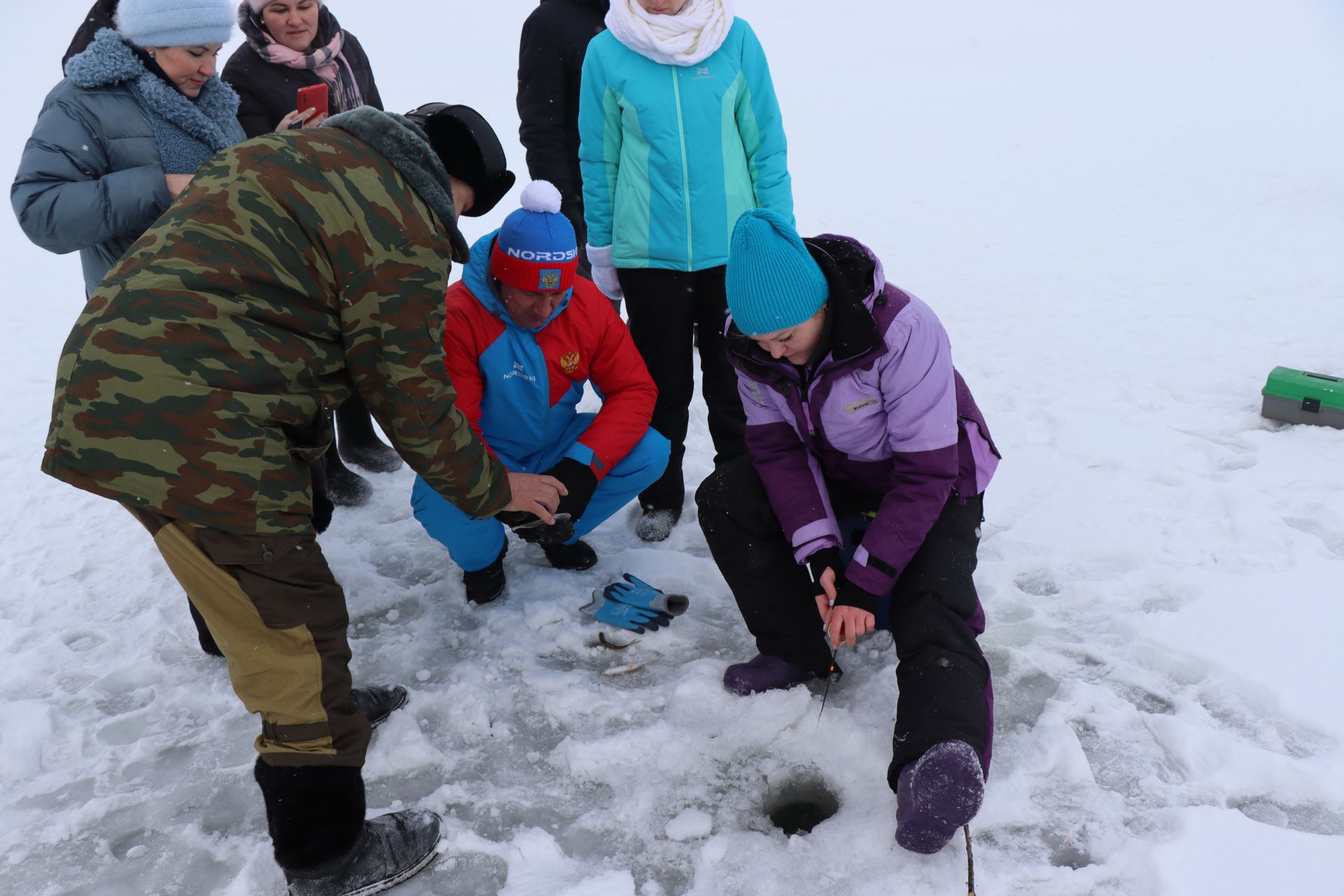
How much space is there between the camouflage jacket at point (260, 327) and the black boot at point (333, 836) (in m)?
0.51

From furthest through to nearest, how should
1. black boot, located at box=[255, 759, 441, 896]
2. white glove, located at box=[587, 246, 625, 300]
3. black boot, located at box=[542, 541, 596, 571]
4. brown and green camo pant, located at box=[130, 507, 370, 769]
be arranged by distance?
white glove, located at box=[587, 246, 625, 300] < black boot, located at box=[542, 541, 596, 571] < black boot, located at box=[255, 759, 441, 896] < brown and green camo pant, located at box=[130, 507, 370, 769]

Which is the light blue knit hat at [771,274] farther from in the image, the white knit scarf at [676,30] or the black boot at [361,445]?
the black boot at [361,445]

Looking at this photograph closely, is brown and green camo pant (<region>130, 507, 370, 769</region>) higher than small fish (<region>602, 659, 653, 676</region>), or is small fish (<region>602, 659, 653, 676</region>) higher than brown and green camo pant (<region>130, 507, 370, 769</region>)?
brown and green camo pant (<region>130, 507, 370, 769</region>)

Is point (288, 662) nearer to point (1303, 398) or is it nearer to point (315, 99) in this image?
point (315, 99)

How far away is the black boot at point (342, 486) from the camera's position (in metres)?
3.47

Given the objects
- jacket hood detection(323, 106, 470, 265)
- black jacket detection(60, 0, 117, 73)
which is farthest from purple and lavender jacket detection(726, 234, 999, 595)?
black jacket detection(60, 0, 117, 73)

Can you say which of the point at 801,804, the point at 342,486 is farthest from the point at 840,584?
the point at 342,486

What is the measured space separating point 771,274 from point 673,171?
1.12 m

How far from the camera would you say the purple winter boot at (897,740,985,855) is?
1838 mm

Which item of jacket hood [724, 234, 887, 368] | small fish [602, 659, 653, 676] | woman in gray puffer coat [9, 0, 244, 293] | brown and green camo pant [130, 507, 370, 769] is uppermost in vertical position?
woman in gray puffer coat [9, 0, 244, 293]

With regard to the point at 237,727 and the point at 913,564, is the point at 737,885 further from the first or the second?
the point at 237,727

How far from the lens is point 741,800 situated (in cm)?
217

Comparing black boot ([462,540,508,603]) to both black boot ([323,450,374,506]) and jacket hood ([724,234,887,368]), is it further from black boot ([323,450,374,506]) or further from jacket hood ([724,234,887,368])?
jacket hood ([724,234,887,368])

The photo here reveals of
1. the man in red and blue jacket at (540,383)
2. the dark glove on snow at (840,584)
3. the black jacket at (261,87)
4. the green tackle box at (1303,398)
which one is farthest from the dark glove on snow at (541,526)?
the green tackle box at (1303,398)
